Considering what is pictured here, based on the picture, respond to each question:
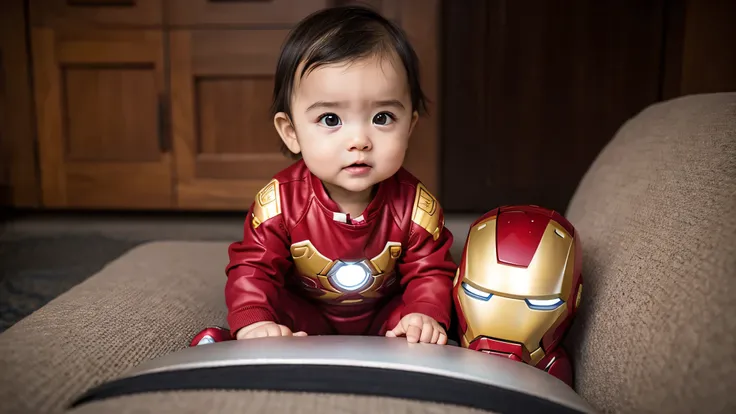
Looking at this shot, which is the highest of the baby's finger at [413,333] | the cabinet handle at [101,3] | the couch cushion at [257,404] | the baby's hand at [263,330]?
the cabinet handle at [101,3]

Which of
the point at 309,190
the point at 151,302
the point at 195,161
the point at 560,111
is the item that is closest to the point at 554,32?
the point at 560,111

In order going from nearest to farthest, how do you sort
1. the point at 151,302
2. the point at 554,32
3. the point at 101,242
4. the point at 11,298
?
the point at 151,302, the point at 11,298, the point at 101,242, the point at 554,32

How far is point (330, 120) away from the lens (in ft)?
2.35

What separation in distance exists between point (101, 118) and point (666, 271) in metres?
1.89

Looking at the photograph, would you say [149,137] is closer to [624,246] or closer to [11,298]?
[11,298]

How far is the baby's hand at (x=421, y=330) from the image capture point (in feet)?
2.19

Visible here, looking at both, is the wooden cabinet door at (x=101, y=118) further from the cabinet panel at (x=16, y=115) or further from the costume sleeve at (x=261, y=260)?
the costume sleeve at (x=261, y=260)

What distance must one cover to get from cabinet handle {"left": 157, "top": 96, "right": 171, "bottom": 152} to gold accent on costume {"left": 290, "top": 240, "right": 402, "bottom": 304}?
136cm

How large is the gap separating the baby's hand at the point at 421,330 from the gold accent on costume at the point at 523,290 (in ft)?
0.16

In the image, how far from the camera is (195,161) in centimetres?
204

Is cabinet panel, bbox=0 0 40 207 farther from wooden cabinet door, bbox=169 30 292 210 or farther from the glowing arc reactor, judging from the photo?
the glowing arc reactor

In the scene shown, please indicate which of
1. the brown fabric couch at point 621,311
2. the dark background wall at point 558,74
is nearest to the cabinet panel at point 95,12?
the dark background wall at point 558,74

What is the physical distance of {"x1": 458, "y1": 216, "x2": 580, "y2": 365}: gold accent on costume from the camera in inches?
24.4

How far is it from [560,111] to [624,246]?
1.45m
